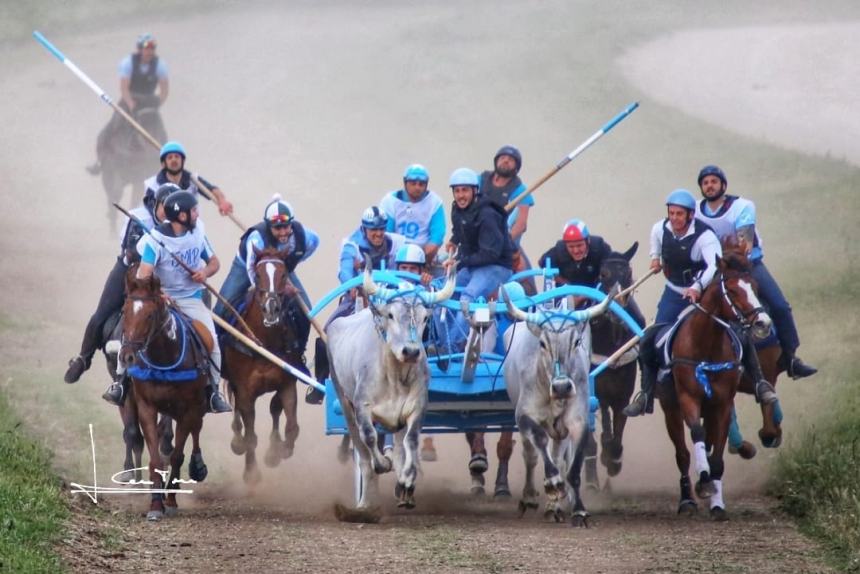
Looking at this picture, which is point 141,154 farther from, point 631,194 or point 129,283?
point 129,283

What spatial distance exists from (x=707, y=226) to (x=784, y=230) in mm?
14892

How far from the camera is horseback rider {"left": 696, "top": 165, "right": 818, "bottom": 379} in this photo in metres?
19.0

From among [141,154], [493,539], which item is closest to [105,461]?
[493,539]

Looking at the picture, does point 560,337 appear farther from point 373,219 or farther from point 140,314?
point 140,314

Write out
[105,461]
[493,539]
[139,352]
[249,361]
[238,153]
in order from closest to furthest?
[493,539], [139,352], [249,361], [105,461], [238,153]

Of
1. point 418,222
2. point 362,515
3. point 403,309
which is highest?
point 418,222

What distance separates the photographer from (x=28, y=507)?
15297mm

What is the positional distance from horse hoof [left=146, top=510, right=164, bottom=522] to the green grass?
73cm

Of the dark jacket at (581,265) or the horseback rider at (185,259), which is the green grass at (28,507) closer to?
the horseback rider at (185,259)

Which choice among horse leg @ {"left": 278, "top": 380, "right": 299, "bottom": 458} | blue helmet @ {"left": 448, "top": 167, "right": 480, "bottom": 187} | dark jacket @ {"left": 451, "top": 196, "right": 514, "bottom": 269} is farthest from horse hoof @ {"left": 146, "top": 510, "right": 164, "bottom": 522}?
blue helmet @ {"left": 448, "top": 167, "right": 480, "bottom": 187}

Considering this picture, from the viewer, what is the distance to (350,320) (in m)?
18.1

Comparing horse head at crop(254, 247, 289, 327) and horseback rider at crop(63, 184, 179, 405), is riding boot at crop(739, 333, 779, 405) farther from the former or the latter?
horseback rider at crop(63, 184, 179, 405)

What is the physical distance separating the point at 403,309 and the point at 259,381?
3.62 m
